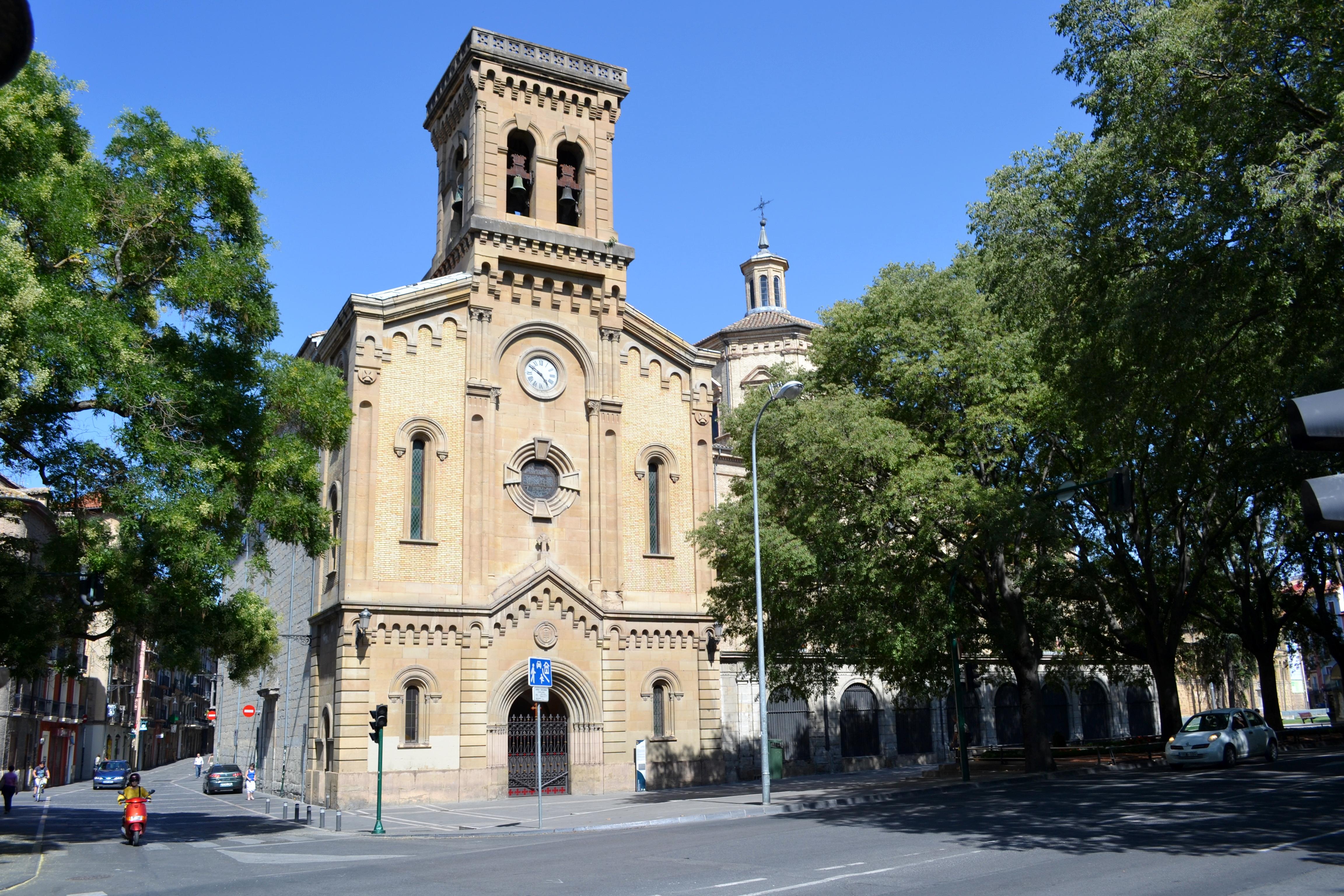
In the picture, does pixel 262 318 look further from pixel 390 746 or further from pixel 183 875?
pixel 390 746

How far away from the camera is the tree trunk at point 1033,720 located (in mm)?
27891

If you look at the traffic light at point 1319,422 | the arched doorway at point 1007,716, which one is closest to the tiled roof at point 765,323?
the arched doorway at point 1007,716

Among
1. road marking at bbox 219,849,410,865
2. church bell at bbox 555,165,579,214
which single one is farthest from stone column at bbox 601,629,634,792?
church bell at bbox 555,165,579,214

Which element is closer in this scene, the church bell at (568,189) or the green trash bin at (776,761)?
the church bell at (568,189)

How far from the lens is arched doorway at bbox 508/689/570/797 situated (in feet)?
94.2

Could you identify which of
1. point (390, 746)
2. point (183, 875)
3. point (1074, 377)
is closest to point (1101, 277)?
point (1074, 377)

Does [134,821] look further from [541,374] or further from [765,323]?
[765,323]

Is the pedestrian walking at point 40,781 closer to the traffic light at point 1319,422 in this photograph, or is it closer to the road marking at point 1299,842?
the road marking at point 1299,842

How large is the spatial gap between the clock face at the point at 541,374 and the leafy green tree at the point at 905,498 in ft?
21.0

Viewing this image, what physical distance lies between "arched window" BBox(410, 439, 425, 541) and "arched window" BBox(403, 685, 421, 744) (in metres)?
4.13

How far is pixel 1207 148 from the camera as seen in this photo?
1648 cm

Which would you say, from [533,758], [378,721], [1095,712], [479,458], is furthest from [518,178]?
[1095,712]

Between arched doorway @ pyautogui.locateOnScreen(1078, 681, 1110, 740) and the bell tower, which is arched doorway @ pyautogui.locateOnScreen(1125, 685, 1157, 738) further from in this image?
the bell tower

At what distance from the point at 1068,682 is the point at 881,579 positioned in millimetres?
13717
